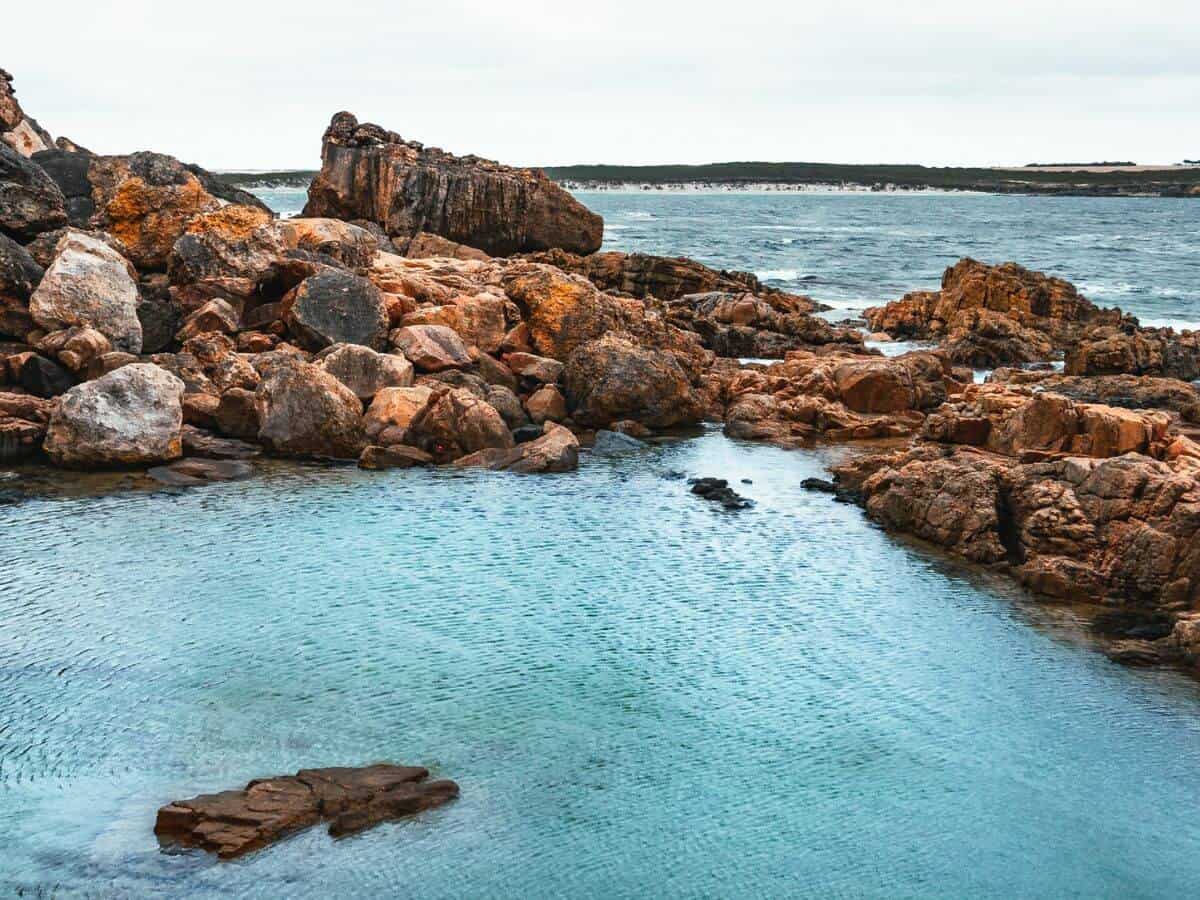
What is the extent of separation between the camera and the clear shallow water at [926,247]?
68.2m

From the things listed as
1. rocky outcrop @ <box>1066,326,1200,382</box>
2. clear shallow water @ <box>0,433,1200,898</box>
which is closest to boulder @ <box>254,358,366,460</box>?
clear shallow water @ <box>0,433,1200,898</box>

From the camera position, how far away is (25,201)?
104ft

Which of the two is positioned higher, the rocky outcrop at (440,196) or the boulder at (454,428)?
the rocky outcrop at (440,196)

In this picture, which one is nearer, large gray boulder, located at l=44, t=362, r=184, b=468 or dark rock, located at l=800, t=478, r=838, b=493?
large gray boulder, located at l=44, t=362, r=184, b=468

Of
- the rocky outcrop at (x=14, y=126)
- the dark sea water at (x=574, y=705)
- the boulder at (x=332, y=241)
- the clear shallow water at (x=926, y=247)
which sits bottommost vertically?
the clear shallow water at (x=926, y=247)

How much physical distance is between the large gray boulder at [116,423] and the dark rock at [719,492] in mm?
10932

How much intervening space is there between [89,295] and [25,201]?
481 centimetres

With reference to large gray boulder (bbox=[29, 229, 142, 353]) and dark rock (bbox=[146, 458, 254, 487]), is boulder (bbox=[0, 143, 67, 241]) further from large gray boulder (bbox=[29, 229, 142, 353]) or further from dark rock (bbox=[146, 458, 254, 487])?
dark rock (bbox=[146, 458, 254, 487])

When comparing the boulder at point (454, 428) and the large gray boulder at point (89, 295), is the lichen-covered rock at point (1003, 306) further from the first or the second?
the large gray boulder at point (89, 295)

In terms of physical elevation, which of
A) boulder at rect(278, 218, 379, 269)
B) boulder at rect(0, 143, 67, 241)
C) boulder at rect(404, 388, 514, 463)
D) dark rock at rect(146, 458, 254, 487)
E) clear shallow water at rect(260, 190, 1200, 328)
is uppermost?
boulder at rect(0, 143, 67, 241)

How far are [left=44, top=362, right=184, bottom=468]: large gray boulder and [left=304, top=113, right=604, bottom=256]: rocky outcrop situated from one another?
27.2 metres

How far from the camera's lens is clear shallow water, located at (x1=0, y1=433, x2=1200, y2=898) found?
40.3 ft

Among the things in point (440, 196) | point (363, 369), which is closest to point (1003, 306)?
point (440, 196)

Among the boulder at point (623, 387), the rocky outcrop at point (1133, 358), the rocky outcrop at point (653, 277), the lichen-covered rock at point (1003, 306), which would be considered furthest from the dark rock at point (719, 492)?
the lichen-covered rock at point (1003, 306)
